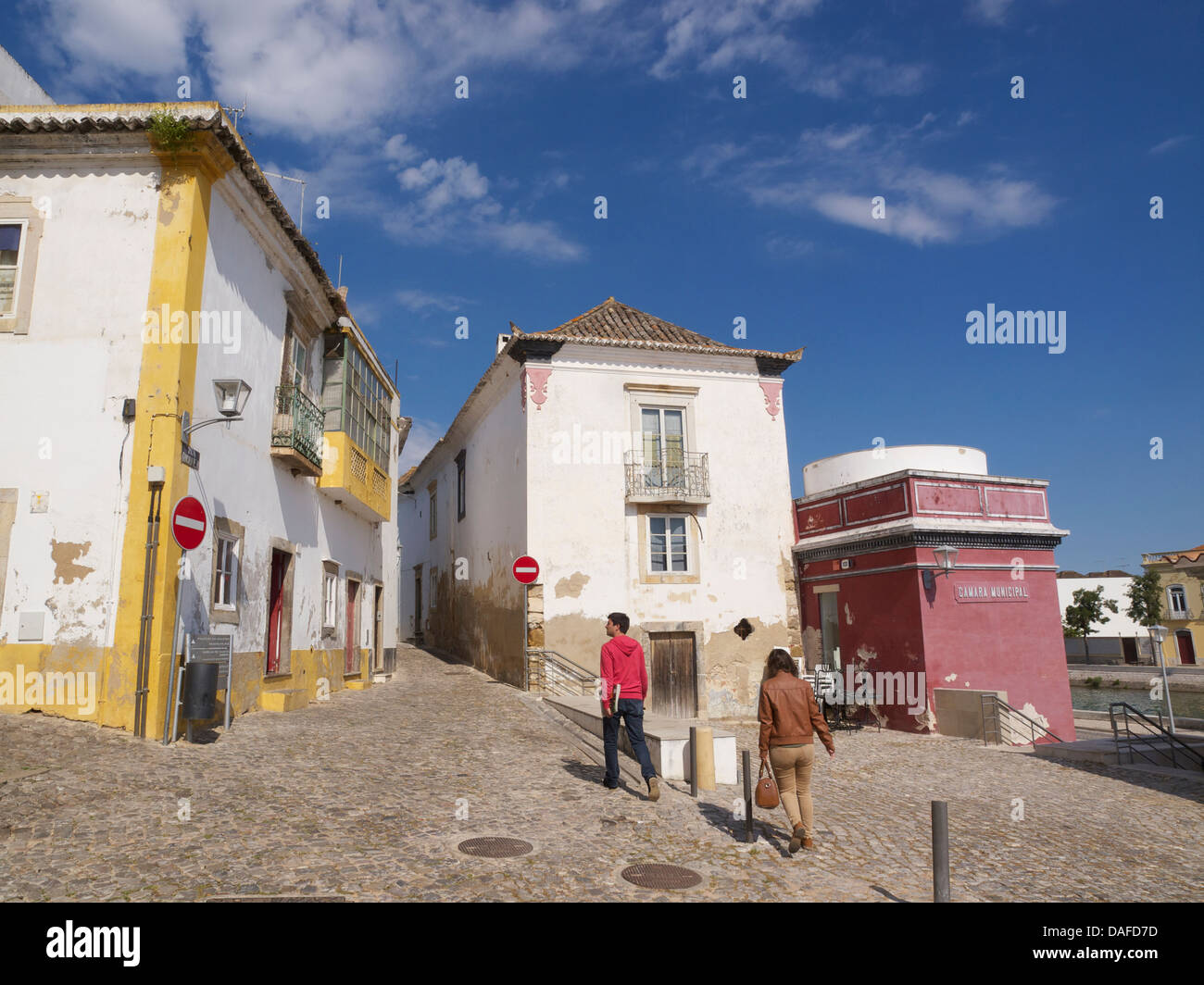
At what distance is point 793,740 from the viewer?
20.4 feet

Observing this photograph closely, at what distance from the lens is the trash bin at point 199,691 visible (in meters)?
8.21

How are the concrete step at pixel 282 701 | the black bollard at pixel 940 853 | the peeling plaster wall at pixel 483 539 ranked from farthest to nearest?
the peeling plaster wall at pixel 483 539, the concrete step at pixel 282 701, the black bollard at pixel 940 853

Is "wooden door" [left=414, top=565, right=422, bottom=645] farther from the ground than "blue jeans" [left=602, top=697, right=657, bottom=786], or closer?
farther from the ground

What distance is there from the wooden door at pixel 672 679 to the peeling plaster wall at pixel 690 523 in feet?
0.89

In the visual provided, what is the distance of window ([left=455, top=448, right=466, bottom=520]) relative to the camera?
79.1 feet

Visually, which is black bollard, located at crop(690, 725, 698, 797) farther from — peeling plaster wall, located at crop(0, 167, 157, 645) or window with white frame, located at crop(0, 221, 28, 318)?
window with white frame, located at crop(0, 221, 28, 318)

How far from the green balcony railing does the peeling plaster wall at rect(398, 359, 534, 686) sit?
17.8 ft

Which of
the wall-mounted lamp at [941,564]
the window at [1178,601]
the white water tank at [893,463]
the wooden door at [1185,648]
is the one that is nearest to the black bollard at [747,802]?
the wall-mounted lamp at [941,564]

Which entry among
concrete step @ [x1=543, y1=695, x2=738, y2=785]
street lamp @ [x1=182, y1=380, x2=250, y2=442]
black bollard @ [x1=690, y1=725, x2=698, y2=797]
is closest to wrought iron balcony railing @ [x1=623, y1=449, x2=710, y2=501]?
concrete step @ [x1=543, y1=695, x2=738, y2=785]

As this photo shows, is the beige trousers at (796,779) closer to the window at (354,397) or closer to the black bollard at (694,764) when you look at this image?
the black bollard at (694,764)

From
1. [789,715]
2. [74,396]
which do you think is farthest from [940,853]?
[74,396]

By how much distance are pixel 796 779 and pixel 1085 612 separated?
54.8m

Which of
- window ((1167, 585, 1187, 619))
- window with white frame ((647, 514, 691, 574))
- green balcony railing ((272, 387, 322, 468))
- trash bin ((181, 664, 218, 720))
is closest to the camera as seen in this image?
trash bin ((181, 664, 218, 720))

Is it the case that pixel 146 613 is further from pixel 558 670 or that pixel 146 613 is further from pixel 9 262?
pixel 558 670
